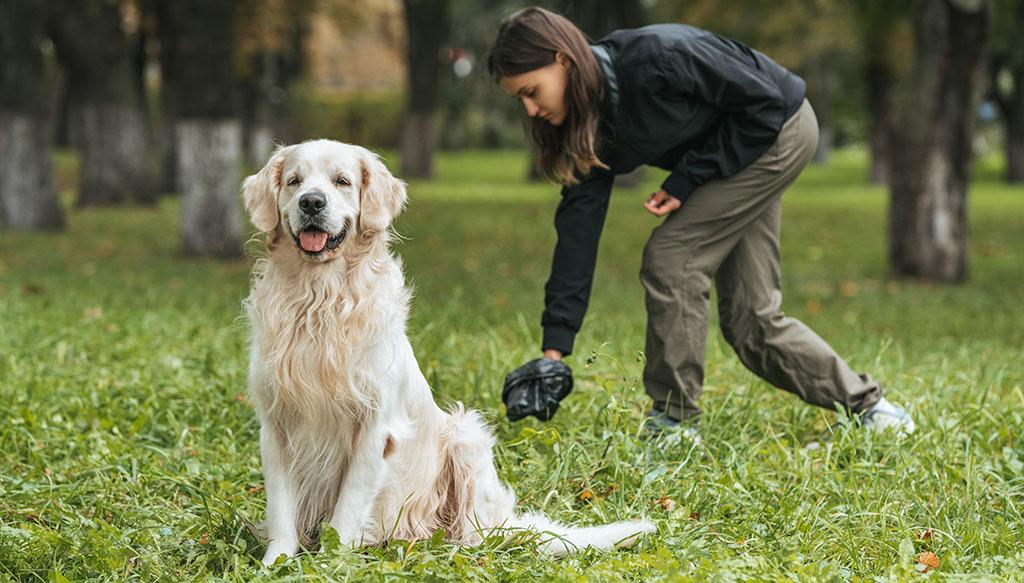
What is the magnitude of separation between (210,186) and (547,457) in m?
7.62

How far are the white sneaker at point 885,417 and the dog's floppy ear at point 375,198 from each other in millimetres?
2251

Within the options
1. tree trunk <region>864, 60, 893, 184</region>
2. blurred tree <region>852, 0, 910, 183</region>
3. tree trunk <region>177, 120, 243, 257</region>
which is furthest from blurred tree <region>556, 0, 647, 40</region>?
tree trunk <region>177, 120, 243, 257</region>

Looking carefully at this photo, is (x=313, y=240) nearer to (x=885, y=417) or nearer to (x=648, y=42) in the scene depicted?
(x=648, y=42)

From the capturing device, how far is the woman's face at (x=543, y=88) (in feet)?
13.6

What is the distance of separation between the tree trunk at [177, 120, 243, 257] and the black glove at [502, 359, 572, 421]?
7629 mm

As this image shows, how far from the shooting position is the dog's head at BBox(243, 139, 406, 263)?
347 centimetres

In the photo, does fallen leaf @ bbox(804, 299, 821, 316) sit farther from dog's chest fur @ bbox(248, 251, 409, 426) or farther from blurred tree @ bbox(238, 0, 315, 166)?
blurred tree @ bbox(238, 0, 315, 166)

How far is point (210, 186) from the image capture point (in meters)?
11.2

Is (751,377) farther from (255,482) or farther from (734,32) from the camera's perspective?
(734,32)

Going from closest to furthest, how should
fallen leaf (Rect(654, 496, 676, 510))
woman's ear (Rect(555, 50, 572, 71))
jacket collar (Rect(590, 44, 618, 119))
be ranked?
fallen leaf (Rect(654, 496, 676, 510)) → woman's ear (Rect(555, 50, 572, 71)) → jacket collar (Rect(590, 44, 618, 119))

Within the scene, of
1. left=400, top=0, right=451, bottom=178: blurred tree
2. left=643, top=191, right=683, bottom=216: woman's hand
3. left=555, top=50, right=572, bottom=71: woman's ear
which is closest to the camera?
left=555, top=50, right=572, bottom=71: woman's ear

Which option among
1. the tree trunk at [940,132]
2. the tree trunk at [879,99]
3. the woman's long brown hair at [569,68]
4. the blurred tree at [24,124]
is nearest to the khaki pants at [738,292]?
the woman's long brown hair at [569,68]

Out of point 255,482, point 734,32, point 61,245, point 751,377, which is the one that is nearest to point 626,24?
point 734,32

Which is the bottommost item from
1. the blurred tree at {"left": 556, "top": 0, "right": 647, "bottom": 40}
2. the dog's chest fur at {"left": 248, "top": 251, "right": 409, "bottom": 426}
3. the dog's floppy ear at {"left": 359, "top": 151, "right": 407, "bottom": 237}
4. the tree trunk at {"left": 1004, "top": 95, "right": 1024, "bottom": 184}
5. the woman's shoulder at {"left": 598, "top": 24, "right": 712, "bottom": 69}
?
the tree trunk at {"left": 1004, "top": 95, "right": 1024, "bottom": 184}
